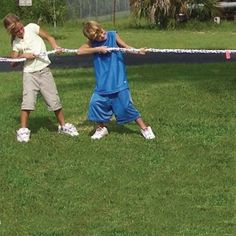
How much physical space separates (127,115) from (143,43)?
49.2 feet

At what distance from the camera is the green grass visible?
5078 millimetres

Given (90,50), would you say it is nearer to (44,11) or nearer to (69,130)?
(69,130)

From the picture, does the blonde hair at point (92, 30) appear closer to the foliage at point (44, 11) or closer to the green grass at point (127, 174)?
the green grass at point (127, 174)

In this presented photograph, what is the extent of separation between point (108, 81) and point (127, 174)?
4.99 ft

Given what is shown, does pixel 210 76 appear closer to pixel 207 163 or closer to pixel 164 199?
pixel 207 163

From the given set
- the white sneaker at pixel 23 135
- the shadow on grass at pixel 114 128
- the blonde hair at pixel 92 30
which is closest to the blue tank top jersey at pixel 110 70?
the blonde hair at pixel 92 30

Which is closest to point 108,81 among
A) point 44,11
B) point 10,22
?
point 10,22

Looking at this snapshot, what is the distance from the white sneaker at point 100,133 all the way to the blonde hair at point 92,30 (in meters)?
1.03

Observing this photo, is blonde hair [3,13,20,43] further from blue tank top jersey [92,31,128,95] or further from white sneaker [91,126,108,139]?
white sneaker [91,126,108,139]

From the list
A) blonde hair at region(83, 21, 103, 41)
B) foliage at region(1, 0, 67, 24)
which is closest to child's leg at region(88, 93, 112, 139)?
blonde hair at region(83, 21, 103, 41)

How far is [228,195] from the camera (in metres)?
5.62

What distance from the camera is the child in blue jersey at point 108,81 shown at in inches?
294

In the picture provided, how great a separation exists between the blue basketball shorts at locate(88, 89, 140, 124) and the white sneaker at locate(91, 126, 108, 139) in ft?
0.33

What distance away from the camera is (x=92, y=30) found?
7379 mm
